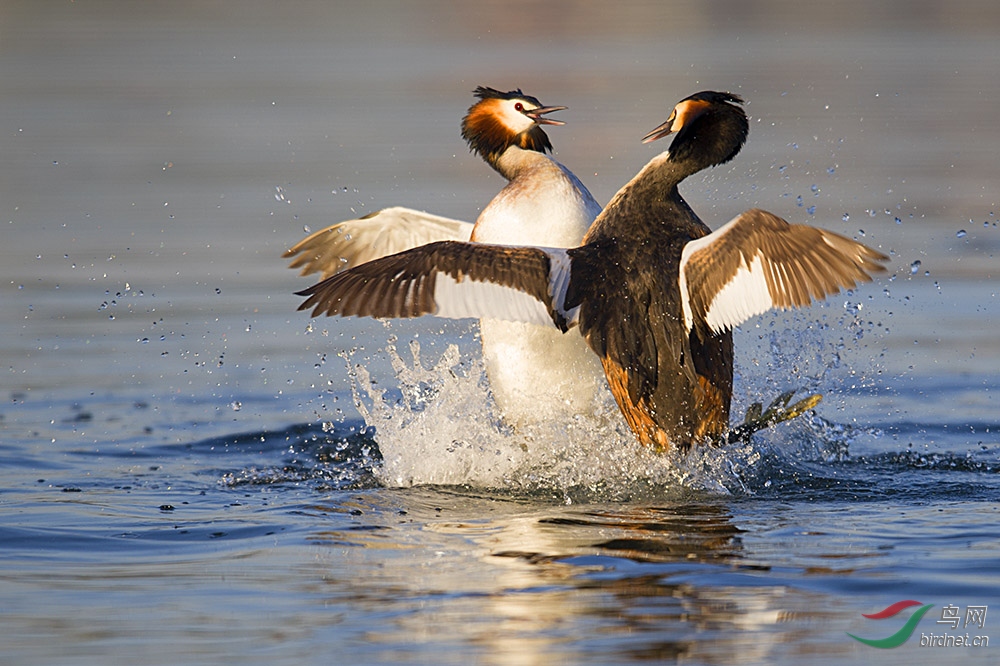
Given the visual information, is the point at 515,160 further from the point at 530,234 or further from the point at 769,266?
the point at 769,266

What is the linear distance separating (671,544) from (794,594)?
0.73m

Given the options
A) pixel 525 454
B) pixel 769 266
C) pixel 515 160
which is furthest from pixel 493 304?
pixel 515 160

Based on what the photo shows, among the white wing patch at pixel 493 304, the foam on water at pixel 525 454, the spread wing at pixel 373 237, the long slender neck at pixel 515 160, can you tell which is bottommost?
the foam on water at pixel 525 454

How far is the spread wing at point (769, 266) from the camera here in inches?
249

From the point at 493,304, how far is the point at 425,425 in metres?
0.86

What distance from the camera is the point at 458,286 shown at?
6.65 metres

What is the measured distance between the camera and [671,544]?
5.73 meters

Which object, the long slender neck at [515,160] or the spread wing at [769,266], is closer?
the spread wing at [769,266]

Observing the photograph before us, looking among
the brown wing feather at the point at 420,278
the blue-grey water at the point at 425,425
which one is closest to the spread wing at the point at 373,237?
the blue-grey water at the point at 425,425

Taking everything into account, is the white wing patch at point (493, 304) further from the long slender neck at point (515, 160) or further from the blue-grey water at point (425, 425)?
the long slender neck at point (515, 160)

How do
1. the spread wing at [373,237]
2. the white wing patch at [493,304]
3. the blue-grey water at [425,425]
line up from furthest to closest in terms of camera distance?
the spread wing at [373,237]
the white wing patch at [493,304]
the blue-grey water at [425,425]

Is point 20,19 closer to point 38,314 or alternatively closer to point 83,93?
point 83,93

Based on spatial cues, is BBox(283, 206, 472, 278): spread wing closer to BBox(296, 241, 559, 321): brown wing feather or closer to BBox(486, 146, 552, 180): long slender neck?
BBox(486, 146, 552, 180): long slender neck

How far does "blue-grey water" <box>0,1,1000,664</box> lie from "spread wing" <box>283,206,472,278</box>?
26.9 inches
